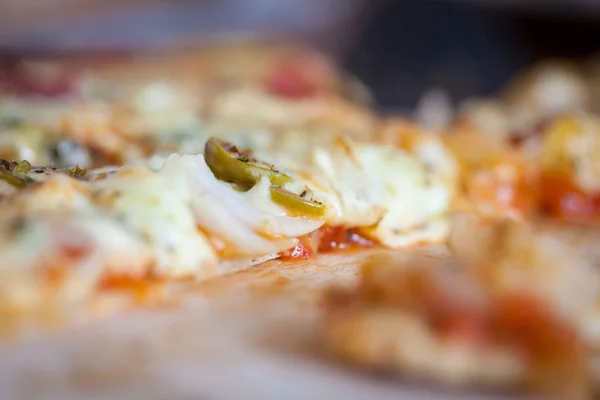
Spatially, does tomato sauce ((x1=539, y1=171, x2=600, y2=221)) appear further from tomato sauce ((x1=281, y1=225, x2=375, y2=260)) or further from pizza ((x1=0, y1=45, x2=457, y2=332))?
tomato sauce ((x1=281, y1=225, x2=375, y2=260))

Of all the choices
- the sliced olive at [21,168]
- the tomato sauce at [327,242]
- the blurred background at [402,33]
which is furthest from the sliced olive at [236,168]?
the blurred background at [402,33]

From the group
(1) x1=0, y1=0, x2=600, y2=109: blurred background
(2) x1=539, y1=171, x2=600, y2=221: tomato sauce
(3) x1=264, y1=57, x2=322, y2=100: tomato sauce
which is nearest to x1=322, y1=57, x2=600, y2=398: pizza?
(2) x1=539, y1=171, x2=600, y2=221: tomato sauce

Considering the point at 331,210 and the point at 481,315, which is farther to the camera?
the point at 331,210

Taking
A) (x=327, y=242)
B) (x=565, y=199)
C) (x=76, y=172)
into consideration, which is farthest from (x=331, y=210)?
(x=565, y=199)

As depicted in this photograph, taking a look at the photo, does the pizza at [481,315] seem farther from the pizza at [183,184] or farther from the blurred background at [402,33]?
the blurred background at [402,33]

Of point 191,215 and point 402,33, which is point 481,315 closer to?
point 191,215

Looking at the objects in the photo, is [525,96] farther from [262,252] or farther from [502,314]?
[502,314]

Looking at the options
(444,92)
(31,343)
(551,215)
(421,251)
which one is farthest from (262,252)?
(444,92)
